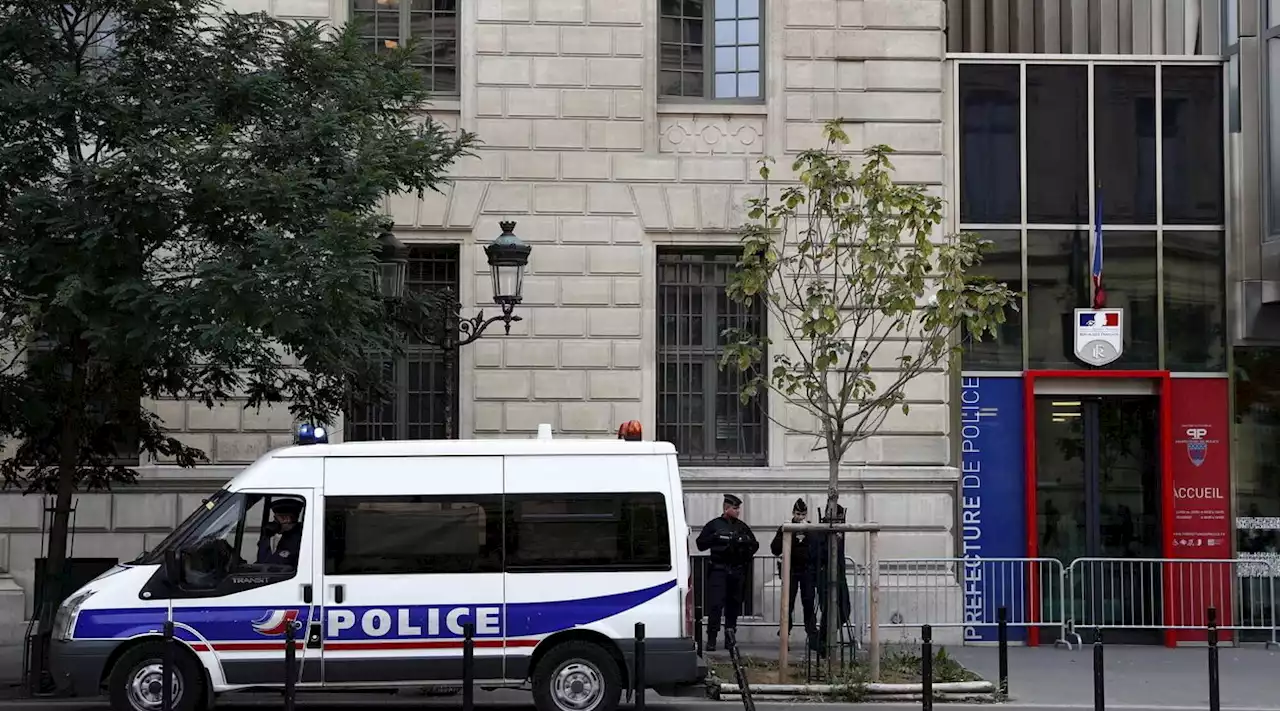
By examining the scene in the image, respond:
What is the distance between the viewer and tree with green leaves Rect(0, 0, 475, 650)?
14.2 meters

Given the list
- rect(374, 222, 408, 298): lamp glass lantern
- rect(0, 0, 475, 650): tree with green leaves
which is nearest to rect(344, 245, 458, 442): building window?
rect(0, 0, 475, 650): tree with green leaves

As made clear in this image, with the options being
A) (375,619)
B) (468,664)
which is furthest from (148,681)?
(468,664)

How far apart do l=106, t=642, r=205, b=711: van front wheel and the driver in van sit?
103 cm

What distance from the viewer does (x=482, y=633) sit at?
13.8 meters

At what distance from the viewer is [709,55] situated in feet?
69.0

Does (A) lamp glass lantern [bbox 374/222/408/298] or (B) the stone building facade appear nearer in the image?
(A) lamp glass lantern [bbox 374/222/408/298]

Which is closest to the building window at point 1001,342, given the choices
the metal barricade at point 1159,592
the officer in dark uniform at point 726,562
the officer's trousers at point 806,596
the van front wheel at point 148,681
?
the metal barricade at point 1159,592

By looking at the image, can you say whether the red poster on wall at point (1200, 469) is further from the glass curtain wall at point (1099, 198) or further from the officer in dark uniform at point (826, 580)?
the officer in dark uniform at point (826, 580)

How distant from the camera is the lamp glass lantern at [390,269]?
16047 millimetres

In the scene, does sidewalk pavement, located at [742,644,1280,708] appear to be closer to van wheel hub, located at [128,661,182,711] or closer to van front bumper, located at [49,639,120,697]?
van wheel hub, located at [128,661,182,711]

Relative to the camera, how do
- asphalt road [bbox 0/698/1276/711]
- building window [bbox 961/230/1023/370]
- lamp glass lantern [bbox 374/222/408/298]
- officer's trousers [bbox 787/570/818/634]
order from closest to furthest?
1. asphalt road [bbox 0/698/1276/711]
2. lamp glass lantern [bbox 374/222/408/298]
3. officer's trousers [bbox 787/570/818/634]
4. building window [bbox 961/230/1023/370]

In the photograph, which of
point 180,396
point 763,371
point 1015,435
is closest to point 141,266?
point 180,396

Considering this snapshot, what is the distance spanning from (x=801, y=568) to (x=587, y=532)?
5107mm

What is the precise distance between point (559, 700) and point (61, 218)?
19.2 feet
